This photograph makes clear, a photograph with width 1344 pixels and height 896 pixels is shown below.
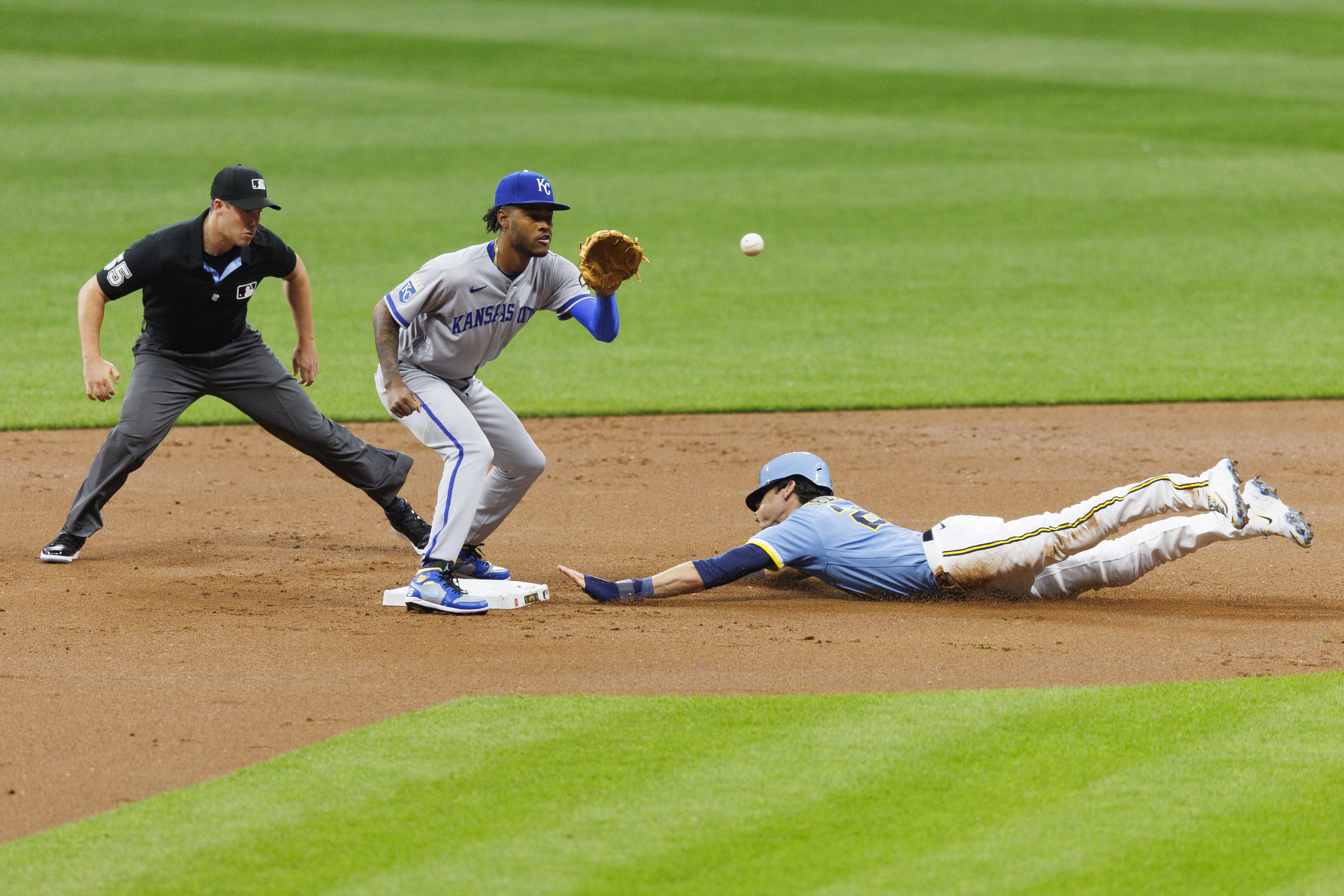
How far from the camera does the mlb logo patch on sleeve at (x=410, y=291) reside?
6809 mm

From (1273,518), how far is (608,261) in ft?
10.1

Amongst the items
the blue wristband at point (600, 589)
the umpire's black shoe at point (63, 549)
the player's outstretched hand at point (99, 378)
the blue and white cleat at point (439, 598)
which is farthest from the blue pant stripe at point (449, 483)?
the umpire's black shoe at point (63, 549)

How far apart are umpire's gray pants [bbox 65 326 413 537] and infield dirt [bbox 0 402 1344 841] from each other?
0.41m

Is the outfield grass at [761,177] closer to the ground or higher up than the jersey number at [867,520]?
higher up

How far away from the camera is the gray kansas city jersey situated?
6828 millimetres

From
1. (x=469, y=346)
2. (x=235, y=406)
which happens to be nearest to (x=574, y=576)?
(x=469, y=346)

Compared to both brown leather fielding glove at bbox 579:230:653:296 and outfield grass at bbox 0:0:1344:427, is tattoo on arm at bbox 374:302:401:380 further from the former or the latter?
outfield grass at bbox 0:0:1344:427

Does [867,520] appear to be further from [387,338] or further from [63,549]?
[63,549]

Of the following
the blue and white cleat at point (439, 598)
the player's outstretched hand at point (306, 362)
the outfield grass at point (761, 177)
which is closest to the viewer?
the blue and white cleat at point (439, 598)

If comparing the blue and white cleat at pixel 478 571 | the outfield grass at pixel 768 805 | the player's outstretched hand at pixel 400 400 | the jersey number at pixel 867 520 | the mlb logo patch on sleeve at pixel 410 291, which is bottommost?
the outfield grass at pixel 768 805

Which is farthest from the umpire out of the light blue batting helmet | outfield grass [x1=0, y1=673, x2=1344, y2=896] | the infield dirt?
outfield grass [x1=0, y1=673, x2=1344, y2=896]

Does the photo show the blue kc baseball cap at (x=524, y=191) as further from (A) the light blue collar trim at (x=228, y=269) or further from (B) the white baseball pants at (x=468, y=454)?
(A) the light blue collar trim at (x=228, y=269)

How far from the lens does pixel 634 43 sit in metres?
28.3

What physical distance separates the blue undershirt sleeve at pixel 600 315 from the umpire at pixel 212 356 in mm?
1361
